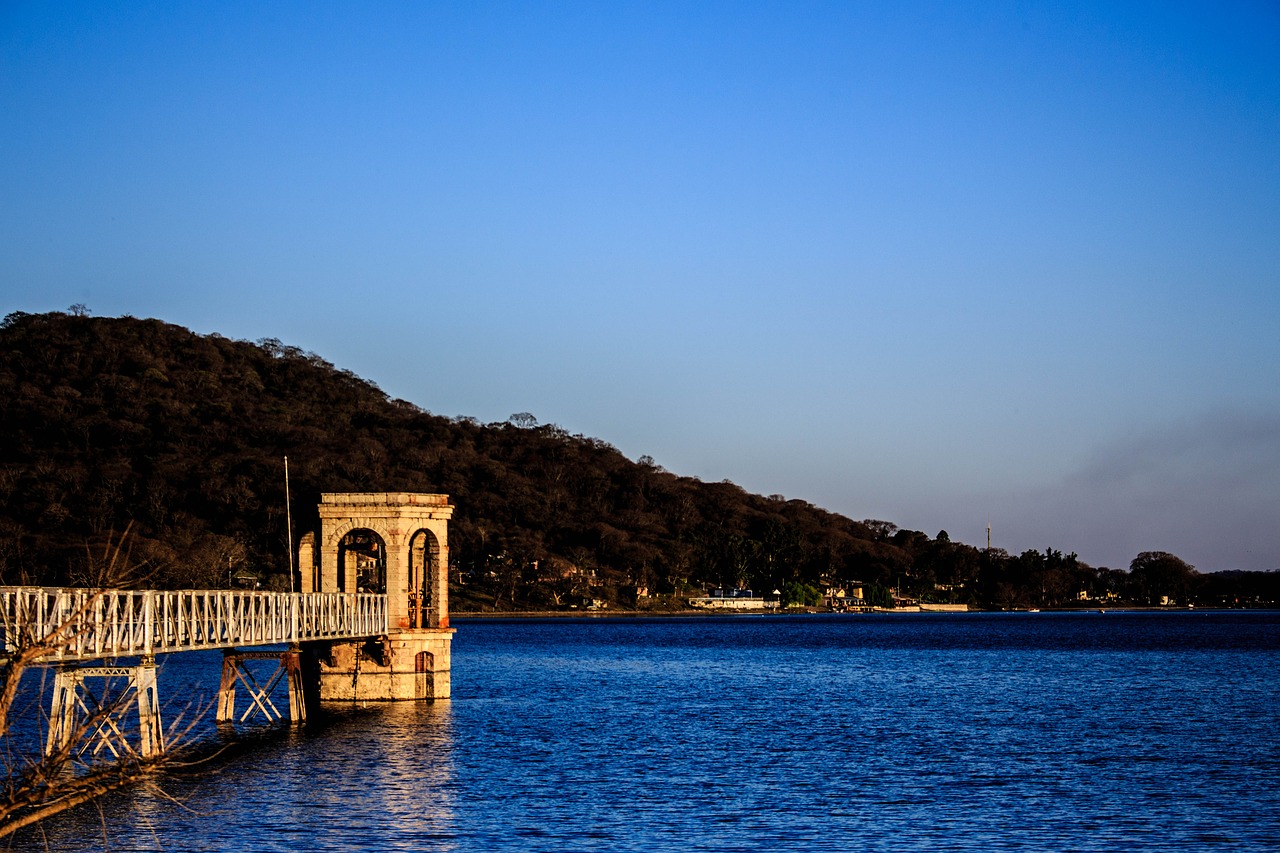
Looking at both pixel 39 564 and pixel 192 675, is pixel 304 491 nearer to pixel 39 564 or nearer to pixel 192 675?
pixel 39 564

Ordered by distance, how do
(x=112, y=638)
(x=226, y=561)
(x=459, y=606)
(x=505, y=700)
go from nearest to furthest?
(x=112, y=638) < (x=505, y=700) < (x=226, y=561) < (x=459, y=606)

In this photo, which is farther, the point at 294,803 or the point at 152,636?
the point at 152,636

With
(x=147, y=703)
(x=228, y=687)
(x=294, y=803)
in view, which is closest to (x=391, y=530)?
(x=228, y=687)

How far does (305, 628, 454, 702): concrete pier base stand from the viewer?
168 ft

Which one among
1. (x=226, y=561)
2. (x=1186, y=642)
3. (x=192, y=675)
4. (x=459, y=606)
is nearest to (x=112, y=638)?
(x=192, y=675)

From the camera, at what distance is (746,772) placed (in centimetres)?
3681

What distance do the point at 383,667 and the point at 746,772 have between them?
62.8 feet

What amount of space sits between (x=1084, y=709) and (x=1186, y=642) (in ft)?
274

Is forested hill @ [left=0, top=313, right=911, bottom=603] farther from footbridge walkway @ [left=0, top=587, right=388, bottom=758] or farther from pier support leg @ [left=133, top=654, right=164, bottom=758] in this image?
pier support leg @ [left=133, top=654, right=164, bottom=758]

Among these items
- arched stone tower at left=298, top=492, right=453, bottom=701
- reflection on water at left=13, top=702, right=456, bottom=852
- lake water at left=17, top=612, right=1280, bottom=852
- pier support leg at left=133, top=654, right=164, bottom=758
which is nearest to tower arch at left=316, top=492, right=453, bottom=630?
arched stone tower at left=298, top=492, right=453, bottom=701

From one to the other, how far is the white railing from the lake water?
312 cm

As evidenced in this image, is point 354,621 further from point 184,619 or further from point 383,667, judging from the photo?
point 184,619

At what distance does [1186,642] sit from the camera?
5212 inches

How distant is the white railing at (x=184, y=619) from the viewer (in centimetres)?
2790
